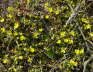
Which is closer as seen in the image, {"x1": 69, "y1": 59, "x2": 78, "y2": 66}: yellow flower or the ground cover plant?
{"x1": 69, "y1": 59, "x2": 78, "y2": 66}: yellow flower

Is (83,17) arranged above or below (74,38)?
above

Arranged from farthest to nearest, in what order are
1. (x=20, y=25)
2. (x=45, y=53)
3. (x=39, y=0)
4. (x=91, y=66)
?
(x=39, y=0) < (x=20, y=25) < (x=45, y=53) < (x=91, y=66)

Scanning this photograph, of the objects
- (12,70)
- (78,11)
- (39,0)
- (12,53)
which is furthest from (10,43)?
(78,11)

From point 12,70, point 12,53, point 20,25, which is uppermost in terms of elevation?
point 20,25

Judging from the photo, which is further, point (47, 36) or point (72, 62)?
point (47, 36)

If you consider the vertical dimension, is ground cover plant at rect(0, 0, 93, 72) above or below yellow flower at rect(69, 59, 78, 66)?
above

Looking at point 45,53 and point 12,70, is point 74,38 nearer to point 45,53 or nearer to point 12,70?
point 45,53

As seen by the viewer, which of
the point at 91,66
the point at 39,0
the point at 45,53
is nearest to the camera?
the point at 91,66

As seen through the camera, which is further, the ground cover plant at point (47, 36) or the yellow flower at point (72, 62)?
the ground cover plant at point (47, 36)

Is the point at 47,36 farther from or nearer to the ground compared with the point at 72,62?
farther from the ground

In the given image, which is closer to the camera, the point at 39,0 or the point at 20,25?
the point at 20,25

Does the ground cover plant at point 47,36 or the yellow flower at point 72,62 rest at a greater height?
the ground cover plant at point 47,36
